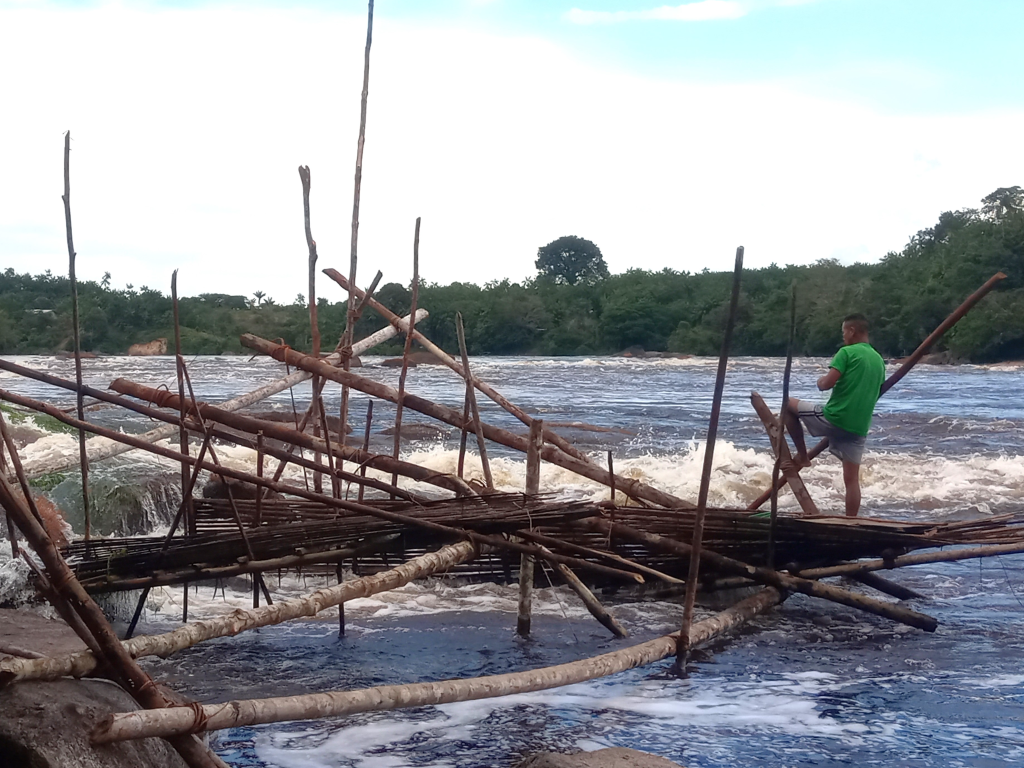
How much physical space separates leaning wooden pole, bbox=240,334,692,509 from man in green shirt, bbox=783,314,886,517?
3.92 ft

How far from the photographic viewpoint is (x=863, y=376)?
6.14 m

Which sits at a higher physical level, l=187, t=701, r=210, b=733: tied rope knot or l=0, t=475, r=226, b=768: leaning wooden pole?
l=0, t=475, r=226, b=768: leaning wooden pole

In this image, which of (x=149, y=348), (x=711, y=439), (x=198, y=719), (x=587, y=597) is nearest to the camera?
(x=198, y=719)

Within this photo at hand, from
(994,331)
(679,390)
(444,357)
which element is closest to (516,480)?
(444,357)

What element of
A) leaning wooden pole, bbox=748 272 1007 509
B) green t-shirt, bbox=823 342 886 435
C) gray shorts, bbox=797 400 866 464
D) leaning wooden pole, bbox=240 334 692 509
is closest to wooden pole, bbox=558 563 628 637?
leaning wooden pole, bbox=240 334 692 509

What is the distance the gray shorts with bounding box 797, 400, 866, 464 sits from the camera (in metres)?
6.21

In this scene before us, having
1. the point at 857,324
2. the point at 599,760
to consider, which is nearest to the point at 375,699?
the point at 599,760

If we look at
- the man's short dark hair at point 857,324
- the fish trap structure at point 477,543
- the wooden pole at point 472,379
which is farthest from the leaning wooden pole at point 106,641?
the man's short dark hair at point 857,324

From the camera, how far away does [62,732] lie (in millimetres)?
2555

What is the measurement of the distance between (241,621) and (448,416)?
105 inches

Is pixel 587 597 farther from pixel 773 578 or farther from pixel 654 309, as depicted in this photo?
pixel 654 309

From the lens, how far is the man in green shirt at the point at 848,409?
20.2 ft

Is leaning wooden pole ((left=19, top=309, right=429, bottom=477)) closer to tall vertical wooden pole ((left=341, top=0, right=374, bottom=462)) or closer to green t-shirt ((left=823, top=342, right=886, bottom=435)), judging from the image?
tall vertical wooden pole ((left=341, top=0, right=374, bottom=462))

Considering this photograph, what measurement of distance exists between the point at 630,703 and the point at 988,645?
206 centimetres
